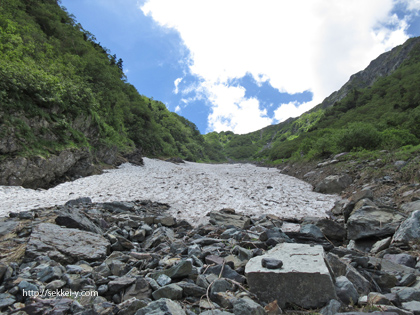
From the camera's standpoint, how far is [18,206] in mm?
8219

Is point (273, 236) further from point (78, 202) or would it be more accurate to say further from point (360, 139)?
point (360, 139)

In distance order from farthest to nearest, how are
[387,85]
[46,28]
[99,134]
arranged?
[387,85] < [46,28] < [99,134]

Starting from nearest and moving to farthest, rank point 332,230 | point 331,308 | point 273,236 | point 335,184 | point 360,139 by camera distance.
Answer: point 331,308 < point 273,236 < point 332,230 < point 335,184 < point 360,139

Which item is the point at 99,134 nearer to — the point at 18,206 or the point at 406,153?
the point at 18,206

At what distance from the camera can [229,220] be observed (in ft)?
25.2

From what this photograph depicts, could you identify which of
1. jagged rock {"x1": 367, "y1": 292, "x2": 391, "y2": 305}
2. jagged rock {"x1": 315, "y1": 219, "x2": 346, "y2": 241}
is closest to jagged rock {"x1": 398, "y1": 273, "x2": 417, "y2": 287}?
jagged rock {"x1": 367, "y1": 292, "x2": 391, "y2": 305}

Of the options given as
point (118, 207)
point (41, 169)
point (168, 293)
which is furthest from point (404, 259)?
point (41, 169)

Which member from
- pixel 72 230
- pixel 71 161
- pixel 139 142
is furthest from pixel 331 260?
pixel 139 142

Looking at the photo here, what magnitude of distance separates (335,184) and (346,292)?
37.5ft

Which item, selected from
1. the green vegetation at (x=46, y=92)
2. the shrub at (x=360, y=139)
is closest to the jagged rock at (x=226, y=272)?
the green vegetation at (x=46, y=92)

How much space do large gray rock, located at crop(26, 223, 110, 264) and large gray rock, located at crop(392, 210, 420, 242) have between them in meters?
5.97

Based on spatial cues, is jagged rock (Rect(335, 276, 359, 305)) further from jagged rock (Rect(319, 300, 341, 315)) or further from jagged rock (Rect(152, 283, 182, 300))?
jagged rock (Rect(152, 283, 182, 300))

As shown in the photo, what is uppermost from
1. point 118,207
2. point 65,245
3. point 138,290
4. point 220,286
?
point 118,207

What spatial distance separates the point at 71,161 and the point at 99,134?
6.47 metres
